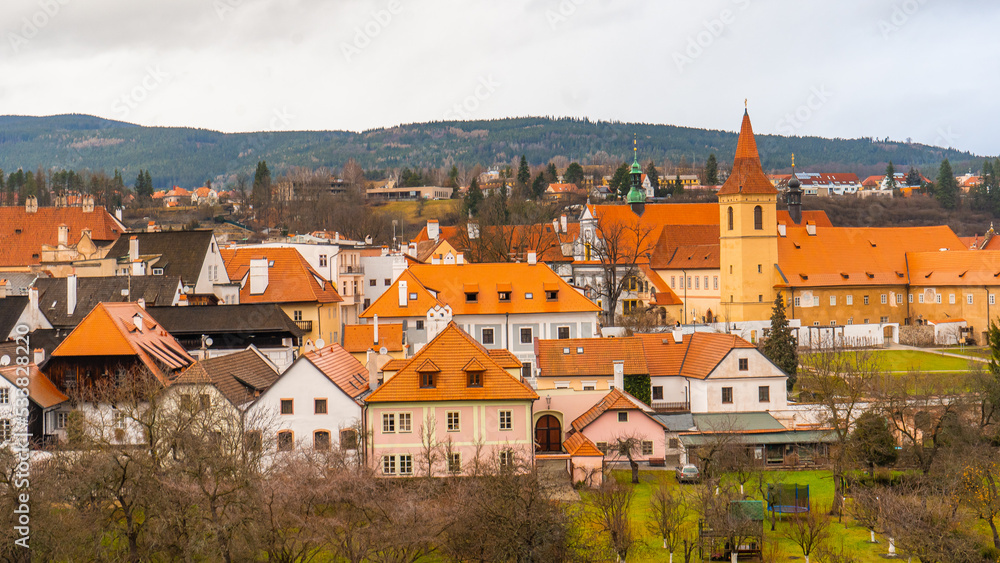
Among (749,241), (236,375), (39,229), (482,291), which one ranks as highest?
(39,229)

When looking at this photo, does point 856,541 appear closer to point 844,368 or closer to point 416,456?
point 416,456

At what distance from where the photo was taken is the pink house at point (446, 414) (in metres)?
36.1

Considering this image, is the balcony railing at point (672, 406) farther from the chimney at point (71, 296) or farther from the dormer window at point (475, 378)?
the chimney at point (71, 296)

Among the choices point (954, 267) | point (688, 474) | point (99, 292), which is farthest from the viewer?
point (954, 267)

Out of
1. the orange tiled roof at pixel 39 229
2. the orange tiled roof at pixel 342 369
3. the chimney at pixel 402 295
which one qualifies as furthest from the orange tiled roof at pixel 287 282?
the orange tiled roof at pixel 39 229

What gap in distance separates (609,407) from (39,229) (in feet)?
215

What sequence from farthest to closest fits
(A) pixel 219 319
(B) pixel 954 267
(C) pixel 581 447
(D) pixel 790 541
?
(B) pixel 954 267 → (A) pixel 219 319 → (C) pixel 581 447 → (D) pixel 790 541

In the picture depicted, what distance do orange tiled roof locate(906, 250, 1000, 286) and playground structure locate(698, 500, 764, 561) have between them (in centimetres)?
4848

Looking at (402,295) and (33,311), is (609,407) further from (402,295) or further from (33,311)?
(33,311)

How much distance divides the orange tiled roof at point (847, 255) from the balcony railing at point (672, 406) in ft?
97.7

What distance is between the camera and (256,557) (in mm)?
28359

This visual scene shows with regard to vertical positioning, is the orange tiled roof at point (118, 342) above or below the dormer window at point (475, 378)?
above

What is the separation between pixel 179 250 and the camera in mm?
64062

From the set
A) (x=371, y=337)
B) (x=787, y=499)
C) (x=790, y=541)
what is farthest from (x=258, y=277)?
(x=790, y=541)
